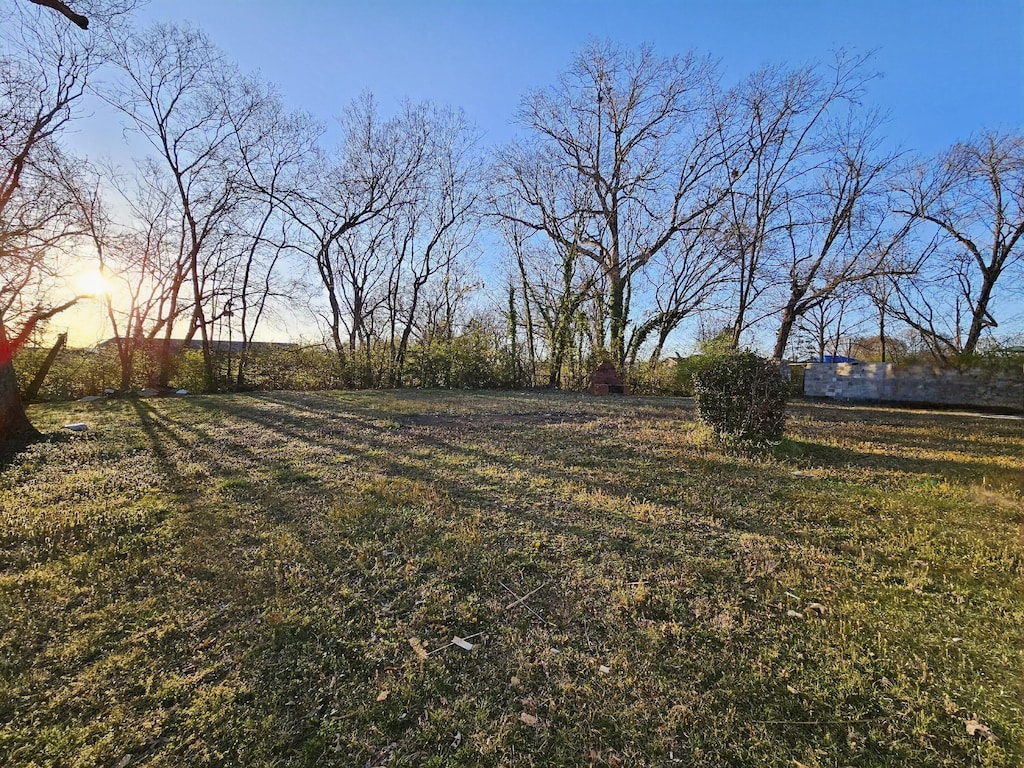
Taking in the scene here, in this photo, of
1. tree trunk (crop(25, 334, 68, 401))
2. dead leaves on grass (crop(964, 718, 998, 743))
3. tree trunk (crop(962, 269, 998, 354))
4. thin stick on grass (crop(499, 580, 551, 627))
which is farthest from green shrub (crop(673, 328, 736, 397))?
tree trunk (crop(25, 334, 68, 401))

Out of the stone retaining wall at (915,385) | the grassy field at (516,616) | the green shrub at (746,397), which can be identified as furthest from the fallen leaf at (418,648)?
the stone retaining wall at (915,385)

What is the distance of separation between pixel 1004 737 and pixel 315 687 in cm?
201

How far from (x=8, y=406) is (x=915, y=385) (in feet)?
50.9

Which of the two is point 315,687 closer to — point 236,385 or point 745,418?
point 745,418

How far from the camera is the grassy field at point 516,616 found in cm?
122

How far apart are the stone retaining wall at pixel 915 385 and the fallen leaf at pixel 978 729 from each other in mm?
11474

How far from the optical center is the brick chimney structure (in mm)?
11875

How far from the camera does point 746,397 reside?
14.1 ft

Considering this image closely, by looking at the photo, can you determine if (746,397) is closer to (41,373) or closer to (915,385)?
(915,385)

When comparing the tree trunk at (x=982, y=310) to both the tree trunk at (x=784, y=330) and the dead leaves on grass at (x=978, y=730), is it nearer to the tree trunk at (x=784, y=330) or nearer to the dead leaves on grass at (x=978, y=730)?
the tree trunk at (x=784, y=330)

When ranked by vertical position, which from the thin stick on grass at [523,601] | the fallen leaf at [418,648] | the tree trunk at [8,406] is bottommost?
the fallen leaf at [418,648]

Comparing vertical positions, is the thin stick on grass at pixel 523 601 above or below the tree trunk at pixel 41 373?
below

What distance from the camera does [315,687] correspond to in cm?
141

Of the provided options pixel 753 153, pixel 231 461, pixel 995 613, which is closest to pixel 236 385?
pixel 231 461
